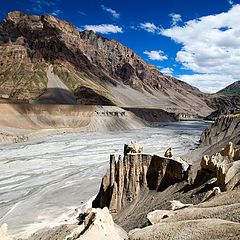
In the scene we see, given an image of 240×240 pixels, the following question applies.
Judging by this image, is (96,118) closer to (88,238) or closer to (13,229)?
(13,229)

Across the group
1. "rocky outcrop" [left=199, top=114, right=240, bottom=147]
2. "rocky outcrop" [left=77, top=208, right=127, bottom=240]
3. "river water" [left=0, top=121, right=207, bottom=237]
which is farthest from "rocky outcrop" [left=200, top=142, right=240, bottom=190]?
"rocky outcrop" [left=199, top=114, right=240, bottom=147]

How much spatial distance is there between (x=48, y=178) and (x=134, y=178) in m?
23.1

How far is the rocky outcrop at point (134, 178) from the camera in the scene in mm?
28078

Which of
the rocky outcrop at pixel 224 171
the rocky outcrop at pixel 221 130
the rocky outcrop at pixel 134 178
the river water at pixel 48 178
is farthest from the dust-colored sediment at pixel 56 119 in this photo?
the rocky outcrop at pixel 224 171

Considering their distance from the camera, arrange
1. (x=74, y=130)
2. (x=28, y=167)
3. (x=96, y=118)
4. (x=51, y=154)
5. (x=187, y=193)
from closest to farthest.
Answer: (x=187, y=193) < (x=28, y=167) < (x=51, y=154) < (x=74, y=130) < (x=96, y=118)

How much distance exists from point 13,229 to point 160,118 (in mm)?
148205

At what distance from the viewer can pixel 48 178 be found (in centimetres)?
4934

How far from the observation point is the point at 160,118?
173875 millimetres

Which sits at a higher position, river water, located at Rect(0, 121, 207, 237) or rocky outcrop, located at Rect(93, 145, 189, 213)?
rocky outcrop, located at Rect(93, 145, 189, 213)

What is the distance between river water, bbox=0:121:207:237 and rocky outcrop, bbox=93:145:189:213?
5.12m

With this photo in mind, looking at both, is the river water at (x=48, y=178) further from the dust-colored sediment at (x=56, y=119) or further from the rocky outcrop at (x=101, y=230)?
the dust-colored sediment at (x=56, y=119)

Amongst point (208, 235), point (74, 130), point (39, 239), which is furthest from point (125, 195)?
point (74, 130)

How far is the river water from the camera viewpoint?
32.8 metres

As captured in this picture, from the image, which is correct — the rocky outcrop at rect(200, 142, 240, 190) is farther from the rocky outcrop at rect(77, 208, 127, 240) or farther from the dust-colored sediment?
the dust-colored sediment
